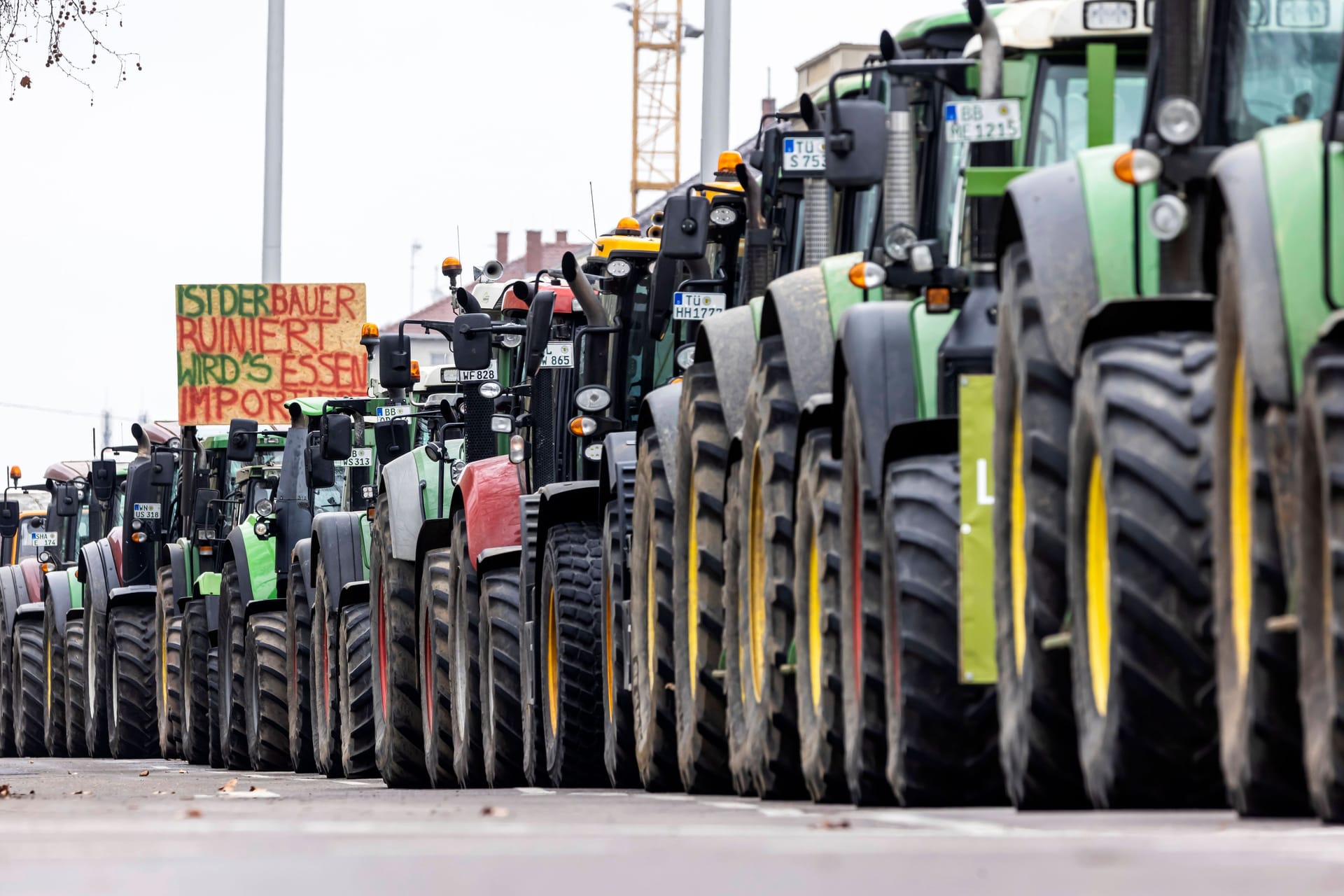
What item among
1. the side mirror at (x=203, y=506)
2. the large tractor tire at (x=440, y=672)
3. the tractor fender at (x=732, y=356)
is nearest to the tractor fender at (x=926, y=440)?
the tractor fender at (x=732, y=356)

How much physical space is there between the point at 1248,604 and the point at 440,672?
11.7 m

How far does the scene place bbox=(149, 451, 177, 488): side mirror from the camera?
1250 inches

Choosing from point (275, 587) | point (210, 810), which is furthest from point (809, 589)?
point (275, 587)

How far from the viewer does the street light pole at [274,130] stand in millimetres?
32000

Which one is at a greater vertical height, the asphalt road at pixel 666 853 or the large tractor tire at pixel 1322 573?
the large tractor tire at pixel 1322 573

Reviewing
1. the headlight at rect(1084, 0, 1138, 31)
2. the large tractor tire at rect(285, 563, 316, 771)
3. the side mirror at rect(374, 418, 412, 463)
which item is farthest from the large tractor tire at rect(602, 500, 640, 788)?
the large tractor tire at rect(285, 563, 316, 771)

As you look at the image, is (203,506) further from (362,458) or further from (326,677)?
(326,677)

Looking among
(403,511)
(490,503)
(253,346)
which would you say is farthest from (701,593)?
(253,346)

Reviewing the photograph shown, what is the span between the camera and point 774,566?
10859 millimetres

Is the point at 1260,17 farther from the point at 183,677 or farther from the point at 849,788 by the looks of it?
the point at 183,677

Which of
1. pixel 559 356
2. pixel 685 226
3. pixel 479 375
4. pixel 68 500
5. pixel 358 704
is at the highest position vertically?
pixel 685 226

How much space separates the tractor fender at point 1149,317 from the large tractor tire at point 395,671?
11671 mm

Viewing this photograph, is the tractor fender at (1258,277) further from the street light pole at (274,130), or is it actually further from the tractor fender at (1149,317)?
the street light pole at (274,130)

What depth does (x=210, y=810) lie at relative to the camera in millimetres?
9852
